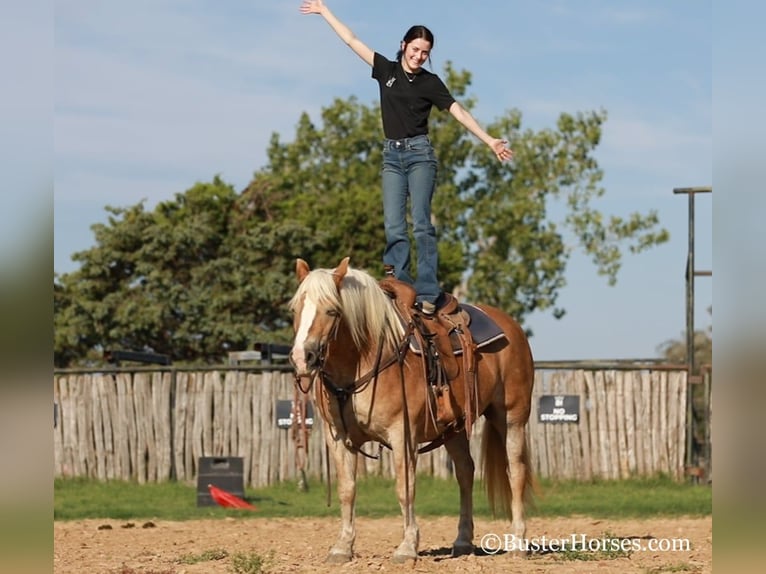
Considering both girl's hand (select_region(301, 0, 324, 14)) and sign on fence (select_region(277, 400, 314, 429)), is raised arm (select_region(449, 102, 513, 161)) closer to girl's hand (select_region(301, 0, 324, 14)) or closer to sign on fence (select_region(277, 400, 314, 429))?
girl's hand (select_region(301, 0, 324, 14))

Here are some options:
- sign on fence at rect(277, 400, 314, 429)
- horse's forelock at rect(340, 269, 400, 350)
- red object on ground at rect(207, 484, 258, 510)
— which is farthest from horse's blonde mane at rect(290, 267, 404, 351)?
sign on fence at rect(277, 400, 314, 429)

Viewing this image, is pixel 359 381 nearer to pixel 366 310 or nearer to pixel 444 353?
pixel 366 310

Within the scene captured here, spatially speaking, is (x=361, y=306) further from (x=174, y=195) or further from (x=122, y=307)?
(x=174, y=195)

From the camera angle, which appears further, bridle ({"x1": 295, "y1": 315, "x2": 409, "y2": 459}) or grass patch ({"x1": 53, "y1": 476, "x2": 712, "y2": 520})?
grass patch ({"x1": 53, "y1": 476, "x2": 712, "y2": 520})

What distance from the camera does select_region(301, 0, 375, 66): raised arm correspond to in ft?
34.1

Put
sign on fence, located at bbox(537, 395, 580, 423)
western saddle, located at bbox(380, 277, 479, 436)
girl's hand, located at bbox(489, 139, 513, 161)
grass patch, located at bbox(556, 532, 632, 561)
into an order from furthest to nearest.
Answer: sign on fence, located at bbox(537, 395, 580, 423)
grass patch, located at bbox(556, 532, 632, 561)
western saddle, located at bbox(380, 277, 479, 436)
girl's hand, located at bbox(489, 139, 513, 161)

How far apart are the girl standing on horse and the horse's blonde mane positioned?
616 millimetres

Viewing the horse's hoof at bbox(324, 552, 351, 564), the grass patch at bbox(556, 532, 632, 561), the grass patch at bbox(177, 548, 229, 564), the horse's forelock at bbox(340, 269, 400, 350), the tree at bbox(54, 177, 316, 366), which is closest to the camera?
the horse's forelock at bbox(340, 269, 400, 350)

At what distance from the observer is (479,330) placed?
1099cm

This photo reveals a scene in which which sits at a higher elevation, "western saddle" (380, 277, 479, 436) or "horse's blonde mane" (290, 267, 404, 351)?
"horse's blonde mane" (290, 267, 404, 351)

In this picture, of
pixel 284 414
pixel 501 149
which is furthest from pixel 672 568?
pixel 284 414

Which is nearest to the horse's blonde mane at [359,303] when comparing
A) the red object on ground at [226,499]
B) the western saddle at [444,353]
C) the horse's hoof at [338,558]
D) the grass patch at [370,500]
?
the western saddle at [444,353]

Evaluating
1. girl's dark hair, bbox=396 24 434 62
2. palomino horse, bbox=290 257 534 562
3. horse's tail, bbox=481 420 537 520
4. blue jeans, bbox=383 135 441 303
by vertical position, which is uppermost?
girl's dark hair, bbox=396 24 434 62

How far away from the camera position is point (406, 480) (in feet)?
31.9
